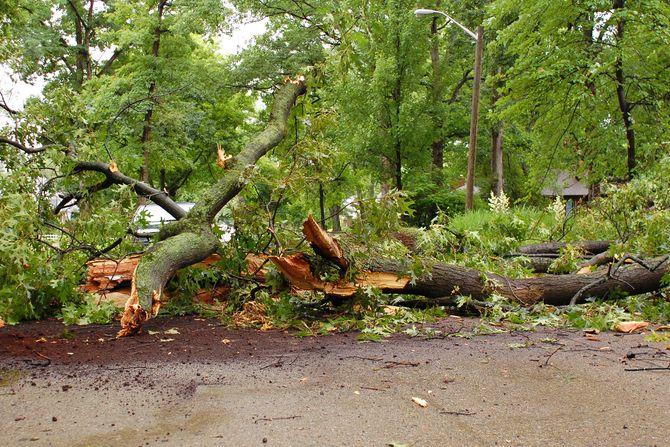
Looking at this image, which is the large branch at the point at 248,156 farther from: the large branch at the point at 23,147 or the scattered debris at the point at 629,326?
the scattered debris at the point at 629,326

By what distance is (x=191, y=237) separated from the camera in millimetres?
5273

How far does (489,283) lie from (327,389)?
2.90 m

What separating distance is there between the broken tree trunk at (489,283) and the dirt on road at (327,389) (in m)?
0.71

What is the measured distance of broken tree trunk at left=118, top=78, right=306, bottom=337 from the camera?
448 centimetres

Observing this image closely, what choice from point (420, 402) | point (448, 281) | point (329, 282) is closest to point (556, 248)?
point (448, 281)

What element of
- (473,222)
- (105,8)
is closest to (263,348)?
(473,222)

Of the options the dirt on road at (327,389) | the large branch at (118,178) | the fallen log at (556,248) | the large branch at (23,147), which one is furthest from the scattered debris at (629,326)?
the large branch at (23,147)

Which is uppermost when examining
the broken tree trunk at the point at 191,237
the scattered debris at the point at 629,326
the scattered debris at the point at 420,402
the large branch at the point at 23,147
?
the large branch at the point at 23,147

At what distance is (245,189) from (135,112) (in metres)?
14.4

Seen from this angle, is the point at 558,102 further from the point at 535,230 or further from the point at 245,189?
the point at 245,189

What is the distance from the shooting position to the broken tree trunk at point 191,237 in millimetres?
4484

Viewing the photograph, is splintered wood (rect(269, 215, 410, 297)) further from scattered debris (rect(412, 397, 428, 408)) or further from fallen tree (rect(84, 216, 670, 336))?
scattered debris (rect(412, 397, 428, 408))

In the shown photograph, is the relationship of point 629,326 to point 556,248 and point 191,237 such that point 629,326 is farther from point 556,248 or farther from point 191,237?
point 556,248

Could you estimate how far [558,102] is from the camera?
14914 millimetres
